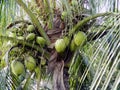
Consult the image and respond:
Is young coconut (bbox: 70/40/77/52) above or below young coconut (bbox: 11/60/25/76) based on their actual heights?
above

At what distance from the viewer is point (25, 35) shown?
76.5 inches

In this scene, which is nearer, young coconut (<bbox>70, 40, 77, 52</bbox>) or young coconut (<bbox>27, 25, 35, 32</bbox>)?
young coconut (<bbox>70, 40, 77, 52</bbox>)

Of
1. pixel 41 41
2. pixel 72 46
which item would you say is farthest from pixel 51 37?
pixel 72 46

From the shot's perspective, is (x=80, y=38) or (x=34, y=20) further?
(x=34, y=20)

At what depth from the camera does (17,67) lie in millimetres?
1866

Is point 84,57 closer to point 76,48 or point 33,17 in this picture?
point 76,48

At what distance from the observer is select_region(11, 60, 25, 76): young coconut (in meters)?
1.86

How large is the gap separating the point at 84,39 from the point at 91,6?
0.21 metres

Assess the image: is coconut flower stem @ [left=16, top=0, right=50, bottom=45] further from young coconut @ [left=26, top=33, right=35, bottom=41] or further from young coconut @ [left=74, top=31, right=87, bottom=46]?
young coconut @ [left=74, top=31, right=87, bottom=46]

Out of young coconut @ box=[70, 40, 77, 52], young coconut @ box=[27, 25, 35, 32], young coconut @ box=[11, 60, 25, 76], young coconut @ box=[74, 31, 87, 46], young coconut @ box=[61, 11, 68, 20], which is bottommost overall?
young coconut @ box=[11, 60, 25, 76]

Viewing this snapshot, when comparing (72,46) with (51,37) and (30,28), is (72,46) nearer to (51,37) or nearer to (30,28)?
(51,37)

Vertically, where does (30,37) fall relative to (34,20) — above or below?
below

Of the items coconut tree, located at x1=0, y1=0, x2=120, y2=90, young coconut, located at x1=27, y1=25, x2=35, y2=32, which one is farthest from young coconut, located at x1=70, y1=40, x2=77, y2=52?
young coconut, located at x1=27, y1=25, x2=35, y2=32

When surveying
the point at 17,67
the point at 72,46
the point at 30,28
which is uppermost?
the point at 30,28
